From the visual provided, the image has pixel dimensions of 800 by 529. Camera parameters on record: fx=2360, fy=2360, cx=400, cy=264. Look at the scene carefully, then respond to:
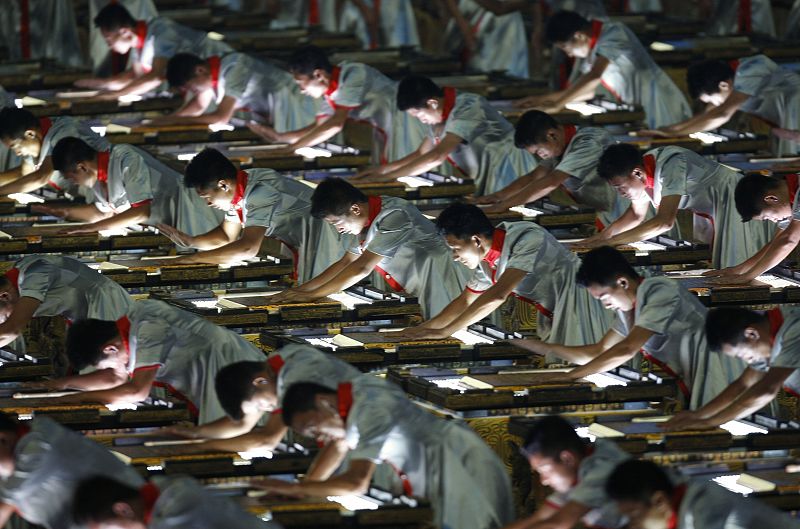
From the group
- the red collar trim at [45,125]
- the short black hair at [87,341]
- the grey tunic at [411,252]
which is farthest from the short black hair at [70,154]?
the short black hair at [87,341]

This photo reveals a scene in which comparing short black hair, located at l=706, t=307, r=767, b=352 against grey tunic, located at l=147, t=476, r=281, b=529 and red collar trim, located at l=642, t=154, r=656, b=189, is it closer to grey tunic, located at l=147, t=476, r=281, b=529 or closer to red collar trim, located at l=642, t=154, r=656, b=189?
grey tunic, located at l=147, t=476, r=281, b=529

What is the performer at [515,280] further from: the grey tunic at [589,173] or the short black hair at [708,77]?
the short black hair at [708,77]

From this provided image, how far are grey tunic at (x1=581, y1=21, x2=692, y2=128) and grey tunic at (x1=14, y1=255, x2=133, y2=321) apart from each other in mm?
6653

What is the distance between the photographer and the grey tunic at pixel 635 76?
21.3m

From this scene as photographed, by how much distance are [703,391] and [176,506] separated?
14.8ft

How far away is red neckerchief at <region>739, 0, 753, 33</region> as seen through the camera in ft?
84.6

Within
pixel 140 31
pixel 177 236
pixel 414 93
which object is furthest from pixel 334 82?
pixel 177 236

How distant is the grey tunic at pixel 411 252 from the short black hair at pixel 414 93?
6.82 feet

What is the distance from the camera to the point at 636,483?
1189 cm

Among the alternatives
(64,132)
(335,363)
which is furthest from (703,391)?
(64,132)

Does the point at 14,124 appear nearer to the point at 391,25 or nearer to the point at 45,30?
the point at 45,30

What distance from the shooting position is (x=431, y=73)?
80.2 ft

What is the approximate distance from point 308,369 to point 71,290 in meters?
3.05

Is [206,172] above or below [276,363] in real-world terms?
above
